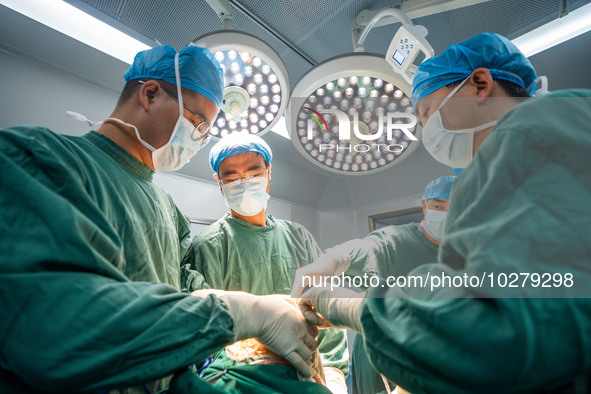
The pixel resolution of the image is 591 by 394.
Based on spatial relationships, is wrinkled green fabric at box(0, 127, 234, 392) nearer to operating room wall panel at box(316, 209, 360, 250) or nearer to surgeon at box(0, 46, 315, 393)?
surgeon at box(0, 46, 315, 393)

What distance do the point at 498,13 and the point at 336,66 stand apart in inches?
46.3

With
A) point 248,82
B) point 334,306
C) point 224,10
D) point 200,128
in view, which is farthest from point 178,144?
point 334,306

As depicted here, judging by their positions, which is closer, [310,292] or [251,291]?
[310,292]

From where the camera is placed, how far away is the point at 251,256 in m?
1.58

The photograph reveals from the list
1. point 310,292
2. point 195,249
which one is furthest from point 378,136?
point 195,249

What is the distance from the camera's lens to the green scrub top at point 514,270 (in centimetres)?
39

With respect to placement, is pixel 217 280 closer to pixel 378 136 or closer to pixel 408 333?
pixel 378 136

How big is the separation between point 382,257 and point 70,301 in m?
0.83

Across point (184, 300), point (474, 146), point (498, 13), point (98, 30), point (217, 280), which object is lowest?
point (217, 280)

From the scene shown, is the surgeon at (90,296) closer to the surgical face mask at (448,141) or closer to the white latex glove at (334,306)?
the white latex glove at (334,306)

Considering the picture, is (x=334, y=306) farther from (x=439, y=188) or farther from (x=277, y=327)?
(x=439, y=188)

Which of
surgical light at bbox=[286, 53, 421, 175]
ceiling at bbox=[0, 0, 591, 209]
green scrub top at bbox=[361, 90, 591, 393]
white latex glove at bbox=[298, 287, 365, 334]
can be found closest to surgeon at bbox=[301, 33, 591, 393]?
green scrub top at bbox=[361, 90, 591, 393]

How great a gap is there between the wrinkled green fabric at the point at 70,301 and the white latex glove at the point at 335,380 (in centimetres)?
69

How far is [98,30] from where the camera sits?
4.96ft
